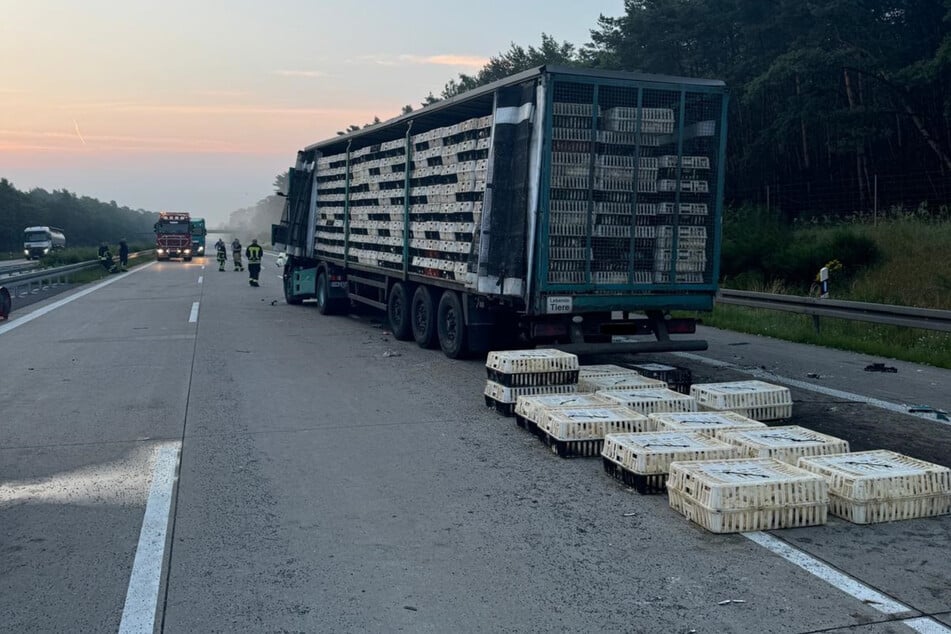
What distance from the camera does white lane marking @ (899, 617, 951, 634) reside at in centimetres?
407

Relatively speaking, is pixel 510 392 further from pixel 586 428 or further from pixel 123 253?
pixel 123 253

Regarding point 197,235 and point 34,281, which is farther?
point 197,235

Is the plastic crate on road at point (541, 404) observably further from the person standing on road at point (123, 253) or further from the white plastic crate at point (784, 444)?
the person standing on road at point (123, 253)

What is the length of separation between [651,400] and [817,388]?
10.2 feet

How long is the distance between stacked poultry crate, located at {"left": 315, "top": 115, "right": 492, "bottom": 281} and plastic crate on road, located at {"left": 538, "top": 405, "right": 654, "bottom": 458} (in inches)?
168

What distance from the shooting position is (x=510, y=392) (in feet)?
28.9

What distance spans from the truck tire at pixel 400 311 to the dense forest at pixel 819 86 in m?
13.6

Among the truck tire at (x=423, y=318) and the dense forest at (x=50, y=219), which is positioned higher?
the dense forest at (x=50, y=219)

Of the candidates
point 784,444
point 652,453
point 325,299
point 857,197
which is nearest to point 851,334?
point 784,444

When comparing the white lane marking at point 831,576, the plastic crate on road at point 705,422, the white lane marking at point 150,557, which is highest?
the plastic crate on road at point 705,422

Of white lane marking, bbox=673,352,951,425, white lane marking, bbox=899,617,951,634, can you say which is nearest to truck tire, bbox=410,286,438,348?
white lane marking, bbox=673,352,951,425

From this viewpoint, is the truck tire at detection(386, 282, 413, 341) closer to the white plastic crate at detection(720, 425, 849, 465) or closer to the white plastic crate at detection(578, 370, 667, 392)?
the white plastic crate at detection(578, 370, 667, 392)

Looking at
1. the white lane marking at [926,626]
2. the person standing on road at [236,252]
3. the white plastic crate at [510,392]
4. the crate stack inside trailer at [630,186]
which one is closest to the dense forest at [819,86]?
the person standing on road at [236,252]

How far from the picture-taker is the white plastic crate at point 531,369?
8805 millimetres
